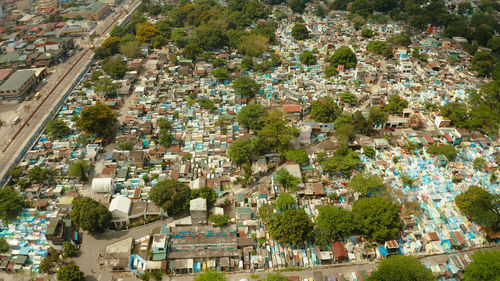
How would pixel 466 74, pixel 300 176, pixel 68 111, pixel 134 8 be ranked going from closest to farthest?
pixel 300 176, pixel 68 111, pixel 466 74, pixel 134 8

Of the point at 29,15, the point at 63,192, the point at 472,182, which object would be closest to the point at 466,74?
the point at 472,182

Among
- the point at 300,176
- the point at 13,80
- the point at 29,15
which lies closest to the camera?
the point at 300,176

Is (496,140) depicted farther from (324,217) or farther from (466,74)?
(324,217)

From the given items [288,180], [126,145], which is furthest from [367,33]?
[126,145]

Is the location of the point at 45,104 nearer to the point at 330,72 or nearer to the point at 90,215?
the point at 90,215

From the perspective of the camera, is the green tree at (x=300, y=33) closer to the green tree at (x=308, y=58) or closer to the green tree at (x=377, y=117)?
the green tree at (x=308, y=58)

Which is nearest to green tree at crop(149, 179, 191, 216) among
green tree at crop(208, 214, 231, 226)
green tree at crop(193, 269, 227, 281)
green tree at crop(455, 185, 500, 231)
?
green tree at crop(208, 214, 231, 226)

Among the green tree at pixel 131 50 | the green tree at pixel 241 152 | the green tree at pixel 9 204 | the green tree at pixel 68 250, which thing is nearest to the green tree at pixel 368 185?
the green tree at pixel 241 152

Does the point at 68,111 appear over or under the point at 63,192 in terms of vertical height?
over
